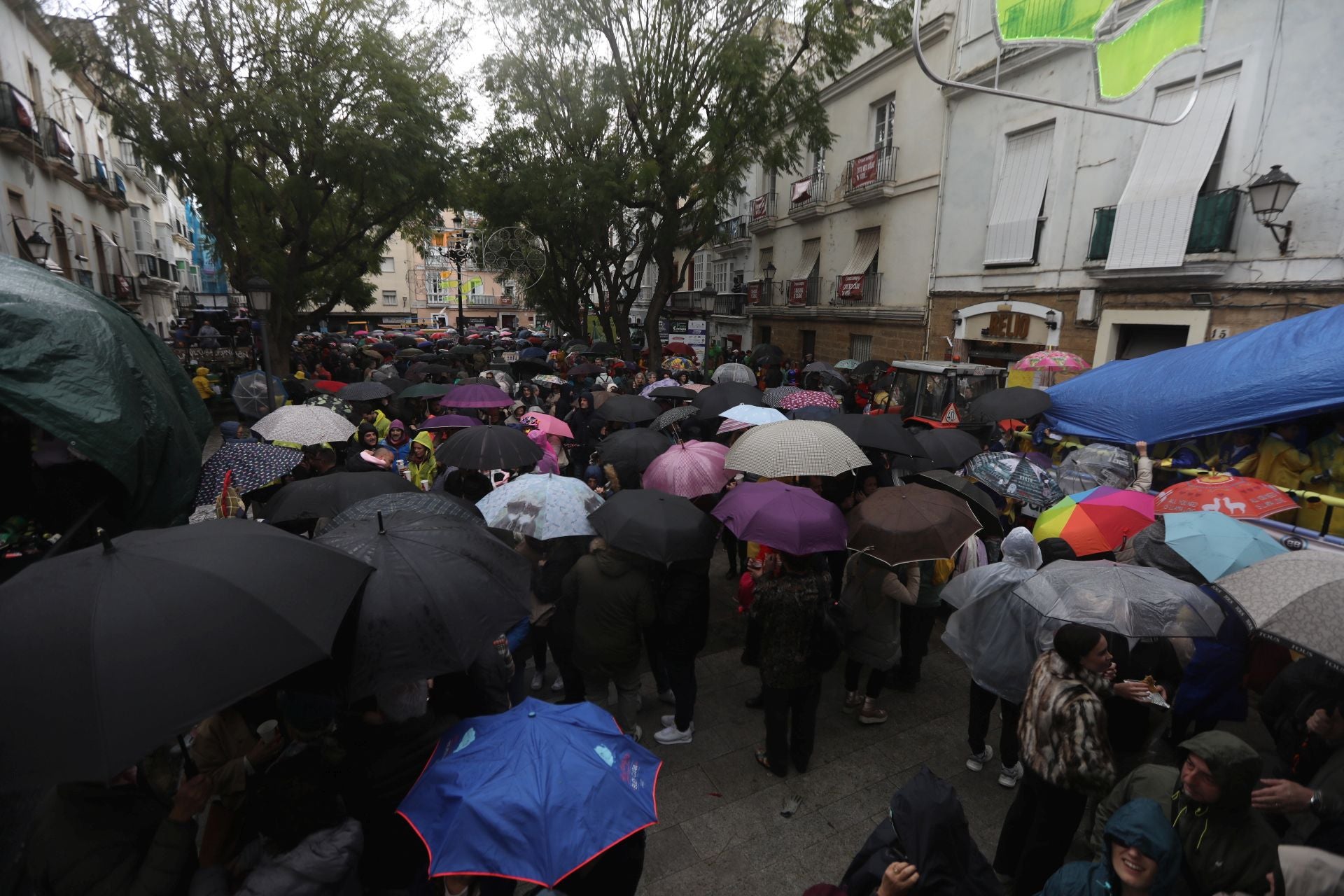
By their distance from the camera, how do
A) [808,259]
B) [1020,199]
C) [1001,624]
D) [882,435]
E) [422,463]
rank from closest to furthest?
[1001,624]
[882,435]
[422,463]
[1020,199]
[808,259]

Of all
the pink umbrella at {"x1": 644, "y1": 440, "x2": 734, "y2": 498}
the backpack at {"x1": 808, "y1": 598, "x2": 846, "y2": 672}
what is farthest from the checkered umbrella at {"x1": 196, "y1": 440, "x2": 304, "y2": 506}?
the backpack at {"x1": 808, "y1": 598, "x2": 846, "y2": 672}

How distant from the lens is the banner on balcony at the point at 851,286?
18344 millimetres

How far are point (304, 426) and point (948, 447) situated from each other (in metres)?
6.44

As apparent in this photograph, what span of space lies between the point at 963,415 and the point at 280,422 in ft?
28.4

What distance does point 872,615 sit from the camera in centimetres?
458

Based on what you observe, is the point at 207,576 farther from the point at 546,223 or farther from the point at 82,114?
the point at 82,114

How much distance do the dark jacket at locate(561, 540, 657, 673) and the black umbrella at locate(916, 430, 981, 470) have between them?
386 centimetres

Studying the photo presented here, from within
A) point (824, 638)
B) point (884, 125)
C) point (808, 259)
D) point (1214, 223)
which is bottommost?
point (824, 638)

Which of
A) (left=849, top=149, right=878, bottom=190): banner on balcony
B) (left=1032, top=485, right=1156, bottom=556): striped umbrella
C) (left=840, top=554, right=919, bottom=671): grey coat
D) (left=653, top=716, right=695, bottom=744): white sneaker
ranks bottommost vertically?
(left=653, top=716, right=695, bottom=744): white sneaker

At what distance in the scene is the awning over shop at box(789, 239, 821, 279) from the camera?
70.0ft

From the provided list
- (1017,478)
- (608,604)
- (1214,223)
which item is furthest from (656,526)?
(1214,223)

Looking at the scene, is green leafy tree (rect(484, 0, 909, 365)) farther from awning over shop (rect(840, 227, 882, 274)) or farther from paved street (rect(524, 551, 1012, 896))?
paved street (rect(524, 551, 1012, 896))

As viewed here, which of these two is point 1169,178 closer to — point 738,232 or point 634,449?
point 634,449

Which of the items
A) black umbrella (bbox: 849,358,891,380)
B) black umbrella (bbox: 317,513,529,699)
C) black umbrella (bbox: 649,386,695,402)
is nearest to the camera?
black umbrella (bbox: 317,513,529,699)
